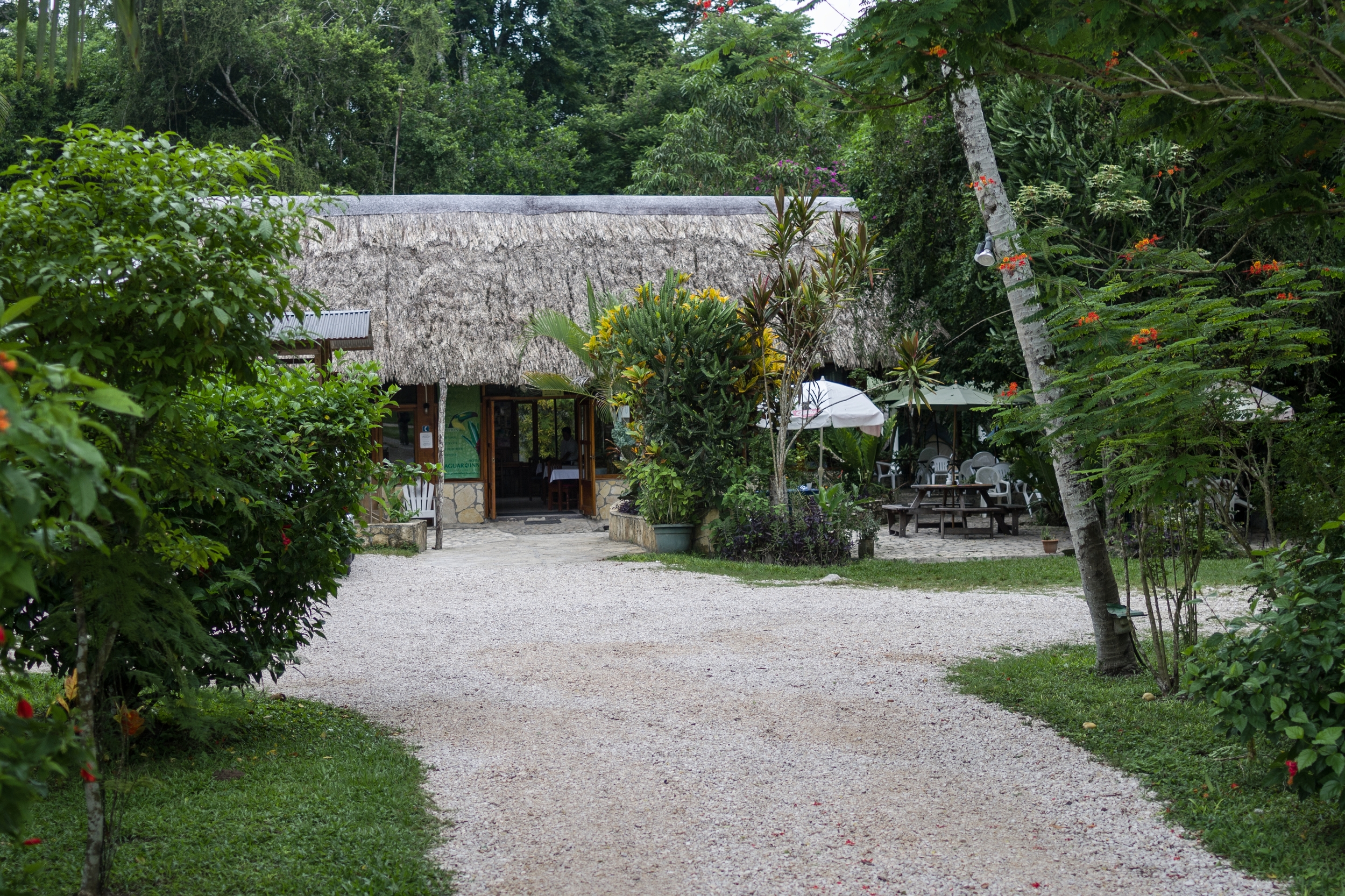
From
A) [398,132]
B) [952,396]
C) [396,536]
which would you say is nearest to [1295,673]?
[396,536]

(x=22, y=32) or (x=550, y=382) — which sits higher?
(x=550, y=382)

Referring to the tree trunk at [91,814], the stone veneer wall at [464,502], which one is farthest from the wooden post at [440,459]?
the tree trunk at [91,814]

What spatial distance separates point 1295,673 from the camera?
11.6ft

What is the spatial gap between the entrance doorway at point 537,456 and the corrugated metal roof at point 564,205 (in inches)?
134

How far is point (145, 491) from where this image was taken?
12.5 ft

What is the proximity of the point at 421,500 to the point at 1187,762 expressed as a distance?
11.8 metres

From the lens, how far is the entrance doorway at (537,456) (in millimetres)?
17609

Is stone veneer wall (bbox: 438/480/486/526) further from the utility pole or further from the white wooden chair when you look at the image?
the utility pole

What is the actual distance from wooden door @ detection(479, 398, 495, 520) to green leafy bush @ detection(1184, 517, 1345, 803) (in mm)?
14259

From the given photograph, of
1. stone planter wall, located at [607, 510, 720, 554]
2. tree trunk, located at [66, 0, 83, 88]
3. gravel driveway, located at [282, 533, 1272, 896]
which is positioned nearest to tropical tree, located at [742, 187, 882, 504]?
stone planter wall, located at [607, 510, 720, 554]

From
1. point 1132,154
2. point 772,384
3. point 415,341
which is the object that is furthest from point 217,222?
point 415,341

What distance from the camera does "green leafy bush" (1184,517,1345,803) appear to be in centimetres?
335

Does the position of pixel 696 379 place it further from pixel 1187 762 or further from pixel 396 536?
pixel 1187 762

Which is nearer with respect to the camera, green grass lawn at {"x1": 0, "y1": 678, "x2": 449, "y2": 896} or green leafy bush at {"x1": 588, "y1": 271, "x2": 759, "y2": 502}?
green grass lawn at {"x1": 0, "y1": 678, "x2": 449, "y2": 896}
